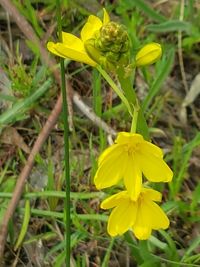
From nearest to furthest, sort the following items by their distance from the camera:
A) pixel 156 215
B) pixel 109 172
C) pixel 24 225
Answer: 1. pixel 109 172
2. pixel 156 215
3. pixel 24 225

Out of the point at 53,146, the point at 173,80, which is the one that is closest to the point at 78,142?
the point at 53,146

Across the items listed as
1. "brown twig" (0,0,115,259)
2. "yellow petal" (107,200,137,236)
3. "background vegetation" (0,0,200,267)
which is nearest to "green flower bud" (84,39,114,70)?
"yellow petal" (107,200,137,236)

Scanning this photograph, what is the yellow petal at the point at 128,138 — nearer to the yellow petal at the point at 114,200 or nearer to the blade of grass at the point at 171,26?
the yellow petal at the point at 114,200

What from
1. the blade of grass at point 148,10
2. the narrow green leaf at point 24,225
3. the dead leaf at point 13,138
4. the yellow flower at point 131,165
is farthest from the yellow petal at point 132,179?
the blade of grass at point 148,10

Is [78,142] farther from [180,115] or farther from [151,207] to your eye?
[151,207]

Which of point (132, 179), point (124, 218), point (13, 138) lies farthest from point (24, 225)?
point (132, 179)

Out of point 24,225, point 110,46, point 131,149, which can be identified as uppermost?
point 110,46

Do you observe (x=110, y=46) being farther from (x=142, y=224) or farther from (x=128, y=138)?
(x=142, y=224)

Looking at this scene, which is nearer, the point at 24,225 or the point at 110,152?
the point at 110,152
